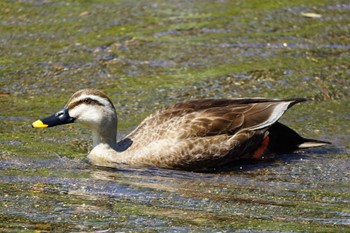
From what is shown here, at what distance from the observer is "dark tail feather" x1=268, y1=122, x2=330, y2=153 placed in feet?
35.4

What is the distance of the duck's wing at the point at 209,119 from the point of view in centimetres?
1038

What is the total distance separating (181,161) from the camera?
1022 cm

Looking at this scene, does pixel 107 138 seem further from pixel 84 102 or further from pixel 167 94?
pixel 167 94

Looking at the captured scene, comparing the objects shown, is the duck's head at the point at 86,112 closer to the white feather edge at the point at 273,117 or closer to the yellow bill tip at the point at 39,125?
the yellow bill tip at the point at 39,125

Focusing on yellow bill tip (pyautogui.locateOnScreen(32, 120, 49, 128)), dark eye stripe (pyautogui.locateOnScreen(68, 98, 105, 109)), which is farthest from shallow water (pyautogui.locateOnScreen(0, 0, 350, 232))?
dark eye stripe (pyautogui.locateOnScreen(68, 98, 105, 109))

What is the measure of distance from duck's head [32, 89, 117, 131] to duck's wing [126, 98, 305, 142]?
0.37 meters

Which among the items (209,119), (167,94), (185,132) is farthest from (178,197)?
(167,94)

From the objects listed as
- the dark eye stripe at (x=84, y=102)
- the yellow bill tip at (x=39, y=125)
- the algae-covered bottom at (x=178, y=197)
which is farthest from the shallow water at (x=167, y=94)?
the dark eye stripe at (x=84, y=102)

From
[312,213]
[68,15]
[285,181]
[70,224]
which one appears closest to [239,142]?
[285,181]

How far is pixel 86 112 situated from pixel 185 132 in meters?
1.12

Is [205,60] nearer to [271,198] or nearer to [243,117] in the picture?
[243,117]

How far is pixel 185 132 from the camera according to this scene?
10.3 metres

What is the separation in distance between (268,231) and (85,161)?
3.29 m

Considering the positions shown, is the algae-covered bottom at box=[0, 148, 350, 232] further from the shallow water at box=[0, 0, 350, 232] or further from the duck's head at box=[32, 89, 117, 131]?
the duck's head at box=[32, 89, 117, 131]
